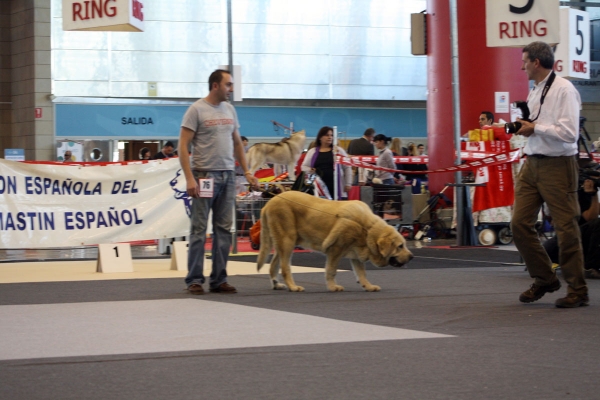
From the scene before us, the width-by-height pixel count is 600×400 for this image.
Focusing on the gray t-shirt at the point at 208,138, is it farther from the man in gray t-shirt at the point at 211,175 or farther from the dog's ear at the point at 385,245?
the dog's ear at the point at 385,245

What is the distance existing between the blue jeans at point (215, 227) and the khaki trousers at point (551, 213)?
2.60 metres

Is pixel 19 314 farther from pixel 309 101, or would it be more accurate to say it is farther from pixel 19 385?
pixel 309 101

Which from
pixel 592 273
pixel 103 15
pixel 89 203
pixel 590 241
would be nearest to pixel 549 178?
pixel 590 241

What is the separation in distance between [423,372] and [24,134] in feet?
83.8

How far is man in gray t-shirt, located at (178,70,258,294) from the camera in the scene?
854cm

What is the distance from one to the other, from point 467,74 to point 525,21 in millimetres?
4348

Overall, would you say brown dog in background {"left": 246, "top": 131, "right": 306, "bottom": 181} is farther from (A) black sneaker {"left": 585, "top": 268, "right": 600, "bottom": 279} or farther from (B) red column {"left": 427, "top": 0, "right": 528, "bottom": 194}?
(A) black sneaker {"left": 585, "top": 268, "right": 600, "bottom": 279}

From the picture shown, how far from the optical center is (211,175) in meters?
8.59

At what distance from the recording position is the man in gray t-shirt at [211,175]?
8539 mm

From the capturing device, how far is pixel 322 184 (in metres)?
14.3

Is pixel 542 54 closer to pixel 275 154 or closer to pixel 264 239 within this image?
pixel 264 239

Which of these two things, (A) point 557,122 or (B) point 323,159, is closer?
(A) point 557,122

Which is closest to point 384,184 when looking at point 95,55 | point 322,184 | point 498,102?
point 322,184

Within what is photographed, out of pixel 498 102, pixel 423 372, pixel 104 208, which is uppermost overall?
pixel 498 102
